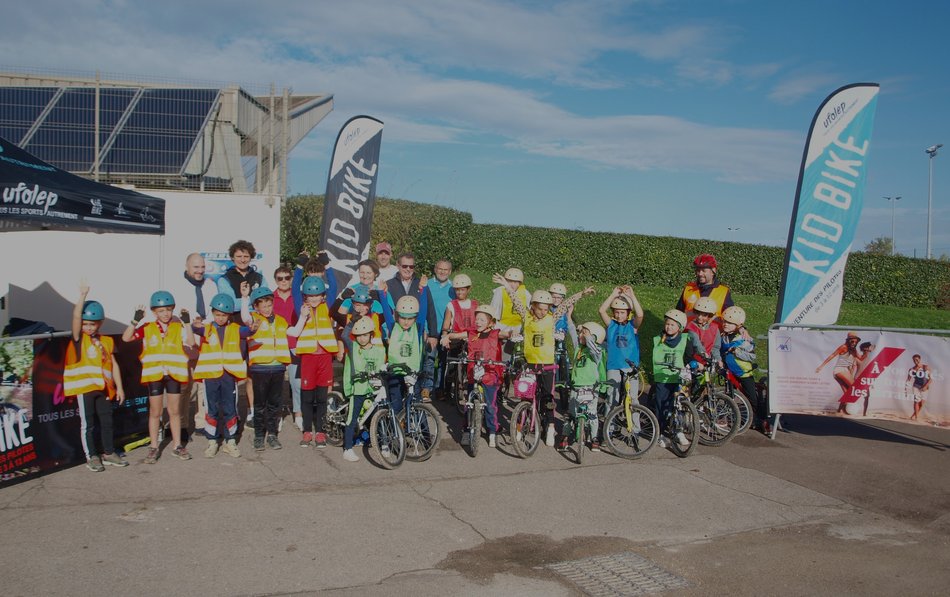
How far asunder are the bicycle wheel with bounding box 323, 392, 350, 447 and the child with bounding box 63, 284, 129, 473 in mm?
2086

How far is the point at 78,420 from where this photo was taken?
291 inches

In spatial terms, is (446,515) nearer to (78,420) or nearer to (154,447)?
(154,447)

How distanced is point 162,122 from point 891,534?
41.2 feet

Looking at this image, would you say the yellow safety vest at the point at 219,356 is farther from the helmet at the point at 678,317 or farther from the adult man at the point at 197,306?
the helmet at the point at 678,317

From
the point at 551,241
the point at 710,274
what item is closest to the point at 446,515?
the point at 710,274

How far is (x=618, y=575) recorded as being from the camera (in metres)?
5.43

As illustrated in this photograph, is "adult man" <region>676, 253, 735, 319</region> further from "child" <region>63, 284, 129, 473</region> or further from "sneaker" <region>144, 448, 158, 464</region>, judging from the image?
"child" <region>63, 284, 129, 473</region>


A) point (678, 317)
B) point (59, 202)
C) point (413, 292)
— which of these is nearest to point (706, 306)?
point (678, 317)

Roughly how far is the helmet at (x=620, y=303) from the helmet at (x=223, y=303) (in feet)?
13.7

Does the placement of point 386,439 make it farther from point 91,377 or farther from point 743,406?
point 743,406

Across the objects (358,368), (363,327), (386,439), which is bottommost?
(386,439)

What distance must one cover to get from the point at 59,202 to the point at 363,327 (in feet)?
11.0

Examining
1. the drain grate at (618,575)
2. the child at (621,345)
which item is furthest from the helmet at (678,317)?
the drain grate at (618,575)

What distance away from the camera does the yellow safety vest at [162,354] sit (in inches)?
303
